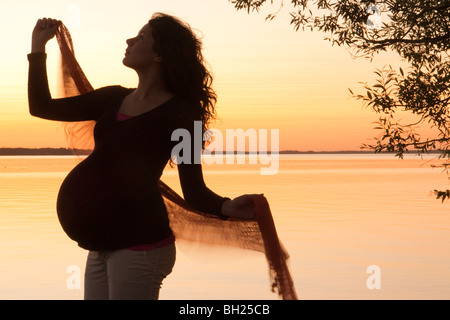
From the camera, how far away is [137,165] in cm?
471

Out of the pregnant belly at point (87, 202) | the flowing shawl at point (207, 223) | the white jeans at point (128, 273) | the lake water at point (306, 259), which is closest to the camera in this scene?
the white jeans at point (128, 273)

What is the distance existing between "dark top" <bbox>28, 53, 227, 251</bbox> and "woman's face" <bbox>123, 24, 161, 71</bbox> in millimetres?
293

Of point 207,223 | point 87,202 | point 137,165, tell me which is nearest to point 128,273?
point 87,202

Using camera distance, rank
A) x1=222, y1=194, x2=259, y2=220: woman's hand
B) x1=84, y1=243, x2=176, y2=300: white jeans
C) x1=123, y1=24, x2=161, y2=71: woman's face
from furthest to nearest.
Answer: x1=222, y1=194, x2=259, y2=220: woman's hand < x1=123, y1=24, x2=161, y2=71: woman's face < x1=84, y1=243, x2=176, y2=300: white jeans

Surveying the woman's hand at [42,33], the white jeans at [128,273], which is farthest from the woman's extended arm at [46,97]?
the white jeans at [128,273]

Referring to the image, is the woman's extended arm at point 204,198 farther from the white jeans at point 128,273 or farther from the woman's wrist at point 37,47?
the woman's wrist at point 37,47

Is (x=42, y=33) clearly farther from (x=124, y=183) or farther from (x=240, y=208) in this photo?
(x=240, y=208)

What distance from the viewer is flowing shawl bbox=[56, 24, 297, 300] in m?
5.23

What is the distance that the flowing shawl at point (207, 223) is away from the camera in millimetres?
5234

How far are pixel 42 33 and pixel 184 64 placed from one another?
0.96 m

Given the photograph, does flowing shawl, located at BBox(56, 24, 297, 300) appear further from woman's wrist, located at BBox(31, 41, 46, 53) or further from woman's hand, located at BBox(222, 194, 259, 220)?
woman's wrist, located at BBox(31, 41, 46, 53)

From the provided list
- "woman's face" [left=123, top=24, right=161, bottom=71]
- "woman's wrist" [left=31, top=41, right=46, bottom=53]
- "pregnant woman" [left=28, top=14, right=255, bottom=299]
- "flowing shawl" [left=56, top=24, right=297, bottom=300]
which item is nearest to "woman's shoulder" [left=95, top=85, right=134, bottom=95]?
"pregnant woman" [left=28, top=14, right=255, bottom=299]

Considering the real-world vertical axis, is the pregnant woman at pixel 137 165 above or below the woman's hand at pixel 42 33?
below
